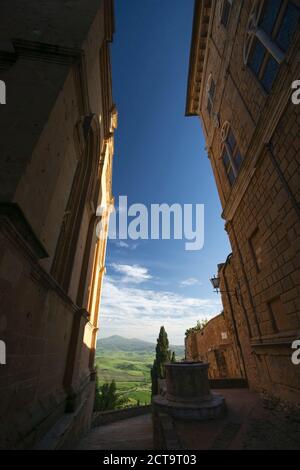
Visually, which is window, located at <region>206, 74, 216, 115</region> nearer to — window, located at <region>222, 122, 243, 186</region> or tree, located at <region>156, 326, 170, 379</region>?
window, located at <region>222, 122, 243, 186</region>

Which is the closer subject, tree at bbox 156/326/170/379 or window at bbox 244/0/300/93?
window at bbox 244/0/300/93

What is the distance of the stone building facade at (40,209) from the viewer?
257 cm

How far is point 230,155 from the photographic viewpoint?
899 centimetres

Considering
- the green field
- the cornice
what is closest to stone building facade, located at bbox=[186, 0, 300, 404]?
the cornice

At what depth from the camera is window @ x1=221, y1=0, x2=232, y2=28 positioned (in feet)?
28.8

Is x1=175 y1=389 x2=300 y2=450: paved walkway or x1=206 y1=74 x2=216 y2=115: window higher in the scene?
x1=206 y1=74 x2=216 y2=115: window

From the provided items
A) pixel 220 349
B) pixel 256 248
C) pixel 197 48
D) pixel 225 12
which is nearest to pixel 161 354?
pixel 220 349

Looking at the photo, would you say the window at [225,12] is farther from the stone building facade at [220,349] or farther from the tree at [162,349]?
the tree at [162,349]

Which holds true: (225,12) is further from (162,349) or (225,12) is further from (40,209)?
(162,349)

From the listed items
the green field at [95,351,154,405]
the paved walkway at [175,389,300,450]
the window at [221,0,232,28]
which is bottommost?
the green field at [95,351,154,405]

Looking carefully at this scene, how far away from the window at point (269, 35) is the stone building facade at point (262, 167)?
24 millimetres

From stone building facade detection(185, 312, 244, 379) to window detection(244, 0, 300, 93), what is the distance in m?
11.8
